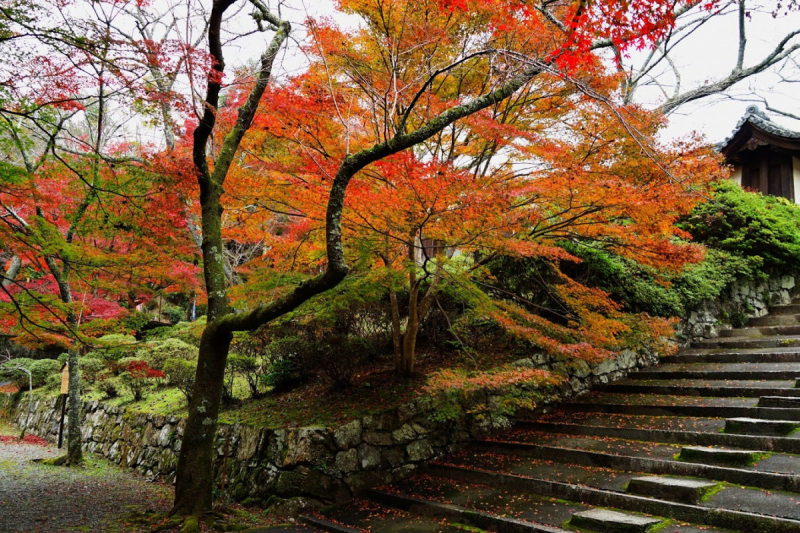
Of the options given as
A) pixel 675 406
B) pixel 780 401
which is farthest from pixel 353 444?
pixel 780 401

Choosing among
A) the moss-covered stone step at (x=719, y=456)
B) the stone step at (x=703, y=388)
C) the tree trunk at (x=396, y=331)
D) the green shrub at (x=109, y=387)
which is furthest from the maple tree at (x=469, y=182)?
the green shrub at (x=109, y=387)

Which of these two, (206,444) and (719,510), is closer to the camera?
(719,510)

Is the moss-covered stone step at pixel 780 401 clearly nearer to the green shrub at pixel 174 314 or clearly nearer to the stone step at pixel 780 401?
the stone step at pixel 780 401

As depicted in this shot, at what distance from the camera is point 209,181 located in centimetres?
668

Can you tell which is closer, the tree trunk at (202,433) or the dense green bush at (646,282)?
the tree trunk at (202,433)

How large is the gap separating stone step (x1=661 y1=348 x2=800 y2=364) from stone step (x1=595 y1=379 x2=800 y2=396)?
1.06 m

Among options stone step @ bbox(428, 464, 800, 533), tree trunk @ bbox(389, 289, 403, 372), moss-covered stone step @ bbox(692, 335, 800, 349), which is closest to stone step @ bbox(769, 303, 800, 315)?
moss-covered stone step @ bbox(692, 335, 800, 349)

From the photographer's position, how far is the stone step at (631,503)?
4.10 metres

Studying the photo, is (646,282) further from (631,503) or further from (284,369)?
(284,369)

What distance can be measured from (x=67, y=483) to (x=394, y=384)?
19.9 feet

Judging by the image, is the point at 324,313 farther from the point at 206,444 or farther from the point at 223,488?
the point at 223,488

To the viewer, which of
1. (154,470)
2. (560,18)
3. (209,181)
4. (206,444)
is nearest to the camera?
(206,444)

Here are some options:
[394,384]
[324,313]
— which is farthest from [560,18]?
[394,384]

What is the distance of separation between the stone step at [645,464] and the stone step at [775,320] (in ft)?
21.2
